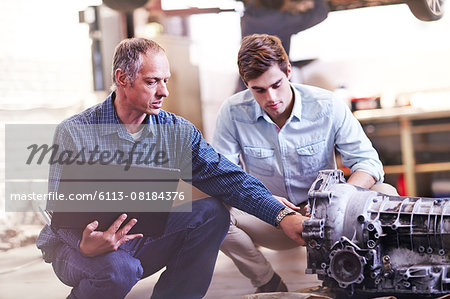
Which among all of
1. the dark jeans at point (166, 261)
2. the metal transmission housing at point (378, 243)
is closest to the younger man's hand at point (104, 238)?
the dark jeans at point (166, 261)

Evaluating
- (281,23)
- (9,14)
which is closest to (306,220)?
(281,23)

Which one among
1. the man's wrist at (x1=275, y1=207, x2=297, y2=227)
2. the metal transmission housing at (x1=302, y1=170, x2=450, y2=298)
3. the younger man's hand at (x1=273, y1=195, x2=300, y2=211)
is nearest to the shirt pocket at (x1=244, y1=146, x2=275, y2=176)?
the younger man's hand at (x1=273, y1=195, x2=300, y2=211)

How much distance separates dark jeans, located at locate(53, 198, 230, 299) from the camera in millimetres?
1688

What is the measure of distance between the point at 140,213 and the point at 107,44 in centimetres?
57

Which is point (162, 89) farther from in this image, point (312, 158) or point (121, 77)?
point (312, 158)

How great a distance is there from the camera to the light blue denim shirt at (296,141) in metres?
1.89

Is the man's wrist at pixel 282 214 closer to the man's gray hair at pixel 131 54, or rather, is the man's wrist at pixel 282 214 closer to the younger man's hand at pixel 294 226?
the younger man's hand at pixel 294 226

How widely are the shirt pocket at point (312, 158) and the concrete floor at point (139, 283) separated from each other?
28 cm

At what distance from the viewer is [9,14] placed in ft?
6.06

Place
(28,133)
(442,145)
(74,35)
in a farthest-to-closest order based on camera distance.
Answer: (442,145)
(74,35)
(28,133)

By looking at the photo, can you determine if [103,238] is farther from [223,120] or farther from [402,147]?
[402,147]

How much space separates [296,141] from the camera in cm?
189

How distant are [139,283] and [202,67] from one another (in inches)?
30.8

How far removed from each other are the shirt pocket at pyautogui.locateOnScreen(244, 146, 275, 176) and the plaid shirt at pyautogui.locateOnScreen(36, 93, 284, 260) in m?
0.12
